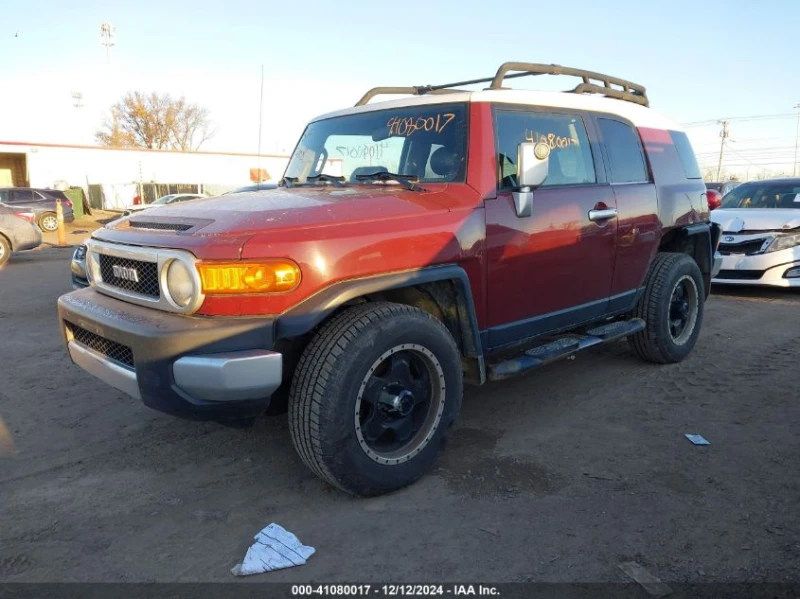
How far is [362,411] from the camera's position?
3.07 metres

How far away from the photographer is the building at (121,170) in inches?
1342

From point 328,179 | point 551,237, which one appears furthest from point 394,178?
point 551,237

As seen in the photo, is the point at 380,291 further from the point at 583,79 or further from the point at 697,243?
the point at 697,243

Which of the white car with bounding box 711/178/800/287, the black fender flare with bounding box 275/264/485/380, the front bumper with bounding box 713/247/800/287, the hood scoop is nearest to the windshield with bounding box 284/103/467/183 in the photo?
the black fender flare with bounding box 275/264/485/380

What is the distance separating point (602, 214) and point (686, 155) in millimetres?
1830

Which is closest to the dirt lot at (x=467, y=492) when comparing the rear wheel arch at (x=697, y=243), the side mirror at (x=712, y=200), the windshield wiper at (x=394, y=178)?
the rear wheel arch at (x=697, y=243)

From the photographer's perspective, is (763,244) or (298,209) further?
(763,244)

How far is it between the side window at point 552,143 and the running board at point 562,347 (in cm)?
103

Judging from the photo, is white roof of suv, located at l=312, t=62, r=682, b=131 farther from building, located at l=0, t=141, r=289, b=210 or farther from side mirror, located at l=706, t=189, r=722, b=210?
building, located at l=0, t=141, r=289, b=210

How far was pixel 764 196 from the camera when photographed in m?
9.34

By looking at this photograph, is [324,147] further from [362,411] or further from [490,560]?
[490,560]

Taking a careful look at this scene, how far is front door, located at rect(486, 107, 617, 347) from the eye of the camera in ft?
11.6

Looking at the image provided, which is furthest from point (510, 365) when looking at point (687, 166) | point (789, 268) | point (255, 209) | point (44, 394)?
point (789, 268)

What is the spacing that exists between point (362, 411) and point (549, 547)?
1058mm
